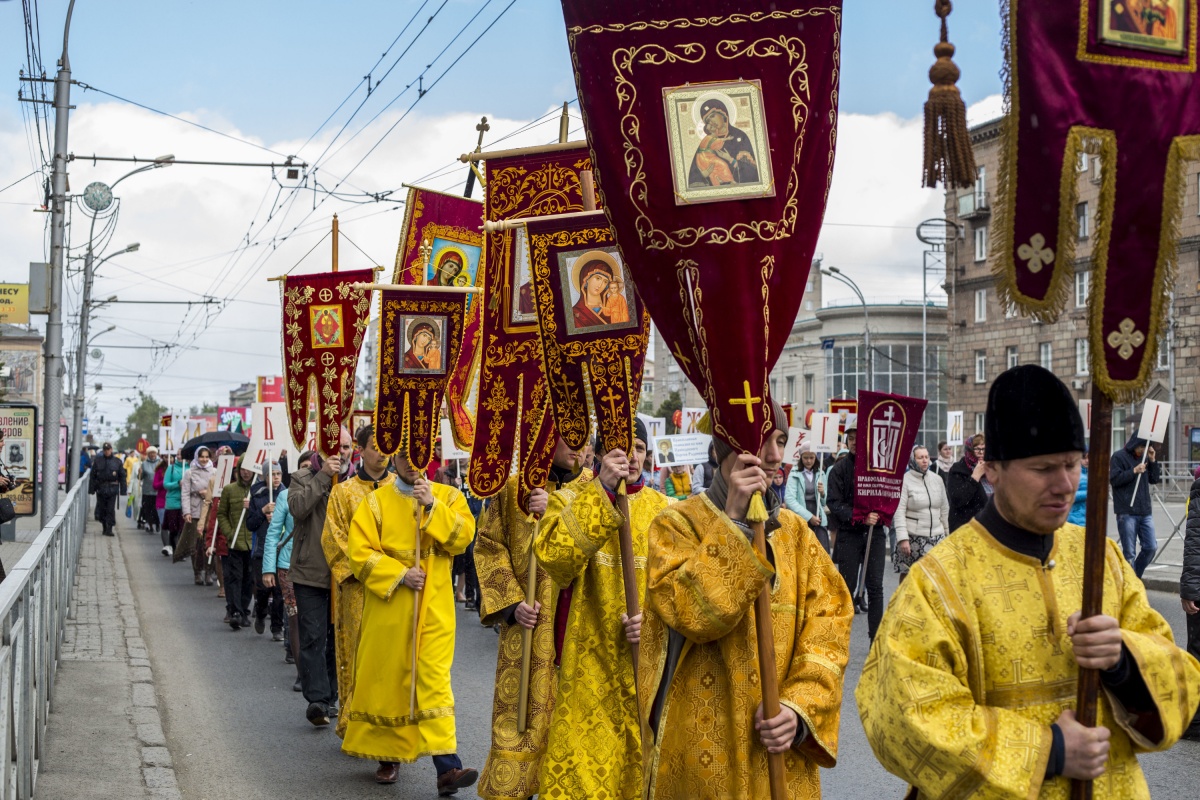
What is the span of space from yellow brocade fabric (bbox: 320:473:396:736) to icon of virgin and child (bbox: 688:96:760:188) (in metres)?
4.51

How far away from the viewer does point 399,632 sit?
802 cm

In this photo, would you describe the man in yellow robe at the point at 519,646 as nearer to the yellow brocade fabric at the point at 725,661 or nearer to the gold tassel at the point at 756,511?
the yellow brocade fabric at the point at 725,661

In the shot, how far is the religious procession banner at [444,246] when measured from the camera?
33.4 ft

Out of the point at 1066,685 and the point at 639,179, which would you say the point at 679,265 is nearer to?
the point at 639,179

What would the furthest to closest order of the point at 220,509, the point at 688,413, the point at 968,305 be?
the point at 968,305 < the point at 688,413 < the point at 220,509

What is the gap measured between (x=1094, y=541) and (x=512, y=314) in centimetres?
464

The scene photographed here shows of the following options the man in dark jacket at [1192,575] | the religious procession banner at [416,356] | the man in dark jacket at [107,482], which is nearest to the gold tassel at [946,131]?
the religious procession banner at [416,356]

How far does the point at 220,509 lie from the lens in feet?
53.9

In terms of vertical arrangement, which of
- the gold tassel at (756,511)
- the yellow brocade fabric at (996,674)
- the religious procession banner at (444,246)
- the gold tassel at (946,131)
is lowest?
the yellow brocade fabric at (996,674)

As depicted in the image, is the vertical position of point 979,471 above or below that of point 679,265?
below


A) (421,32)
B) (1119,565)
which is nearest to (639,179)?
(1119,565)

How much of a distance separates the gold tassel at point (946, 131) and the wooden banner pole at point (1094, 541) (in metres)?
0.82

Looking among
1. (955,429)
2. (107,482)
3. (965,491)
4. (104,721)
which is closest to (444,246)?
(104,721)

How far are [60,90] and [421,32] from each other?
7637mm
